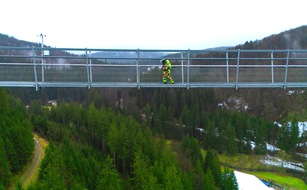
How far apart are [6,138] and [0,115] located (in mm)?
8124

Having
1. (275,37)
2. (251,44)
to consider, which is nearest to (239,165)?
(251,44)

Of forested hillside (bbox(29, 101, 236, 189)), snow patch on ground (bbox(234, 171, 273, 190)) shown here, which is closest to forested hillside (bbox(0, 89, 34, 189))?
forested hillside (bbox(29, 101, 236, 189))

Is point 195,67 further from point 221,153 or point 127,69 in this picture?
point 221,153

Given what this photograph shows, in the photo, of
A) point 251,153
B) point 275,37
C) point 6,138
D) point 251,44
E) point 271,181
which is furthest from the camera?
point 275,37

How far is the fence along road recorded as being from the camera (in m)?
14.3

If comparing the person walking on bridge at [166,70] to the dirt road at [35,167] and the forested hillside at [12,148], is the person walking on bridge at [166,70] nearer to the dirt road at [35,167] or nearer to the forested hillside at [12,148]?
the forested hillside at [12,148]

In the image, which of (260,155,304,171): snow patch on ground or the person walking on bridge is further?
(260,155,304,171): snow patch on ground

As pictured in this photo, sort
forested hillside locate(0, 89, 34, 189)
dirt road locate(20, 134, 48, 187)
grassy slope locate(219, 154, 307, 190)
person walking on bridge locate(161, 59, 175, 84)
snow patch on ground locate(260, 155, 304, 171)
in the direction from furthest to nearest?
snow patch on ground locate(260, 155, 304, 171) < grassy slope locate(219, 154, 307, 190) < dirt road locate(20, 134, 48, 187) < forested hillside locate(0, 89, 34, 189) < person walking on bridge locate(161, 59, 175, 84)

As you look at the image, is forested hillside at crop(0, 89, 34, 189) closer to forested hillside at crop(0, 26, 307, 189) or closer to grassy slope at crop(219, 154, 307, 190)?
forested hillside at crop(0, 26, 307, 189)

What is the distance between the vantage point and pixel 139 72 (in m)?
14.6

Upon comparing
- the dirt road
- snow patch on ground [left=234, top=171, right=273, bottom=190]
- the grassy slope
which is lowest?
the grassy slope

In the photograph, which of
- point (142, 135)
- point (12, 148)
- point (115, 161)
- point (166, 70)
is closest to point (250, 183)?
point (142, 135)

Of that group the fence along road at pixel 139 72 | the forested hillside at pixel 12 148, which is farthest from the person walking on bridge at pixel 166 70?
the forested hillside at pixel 12 148

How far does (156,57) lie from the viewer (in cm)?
1496
